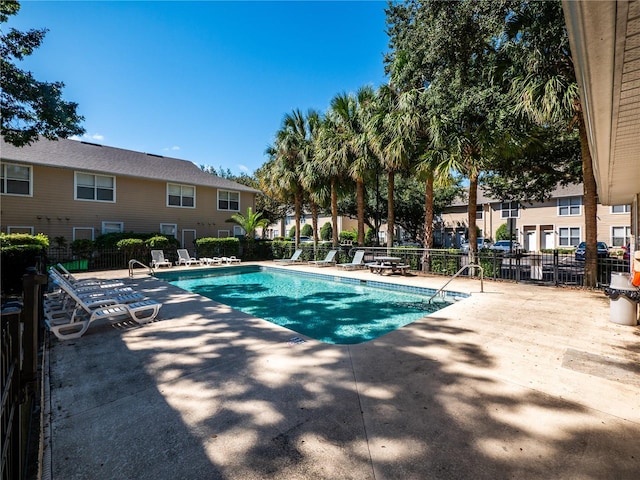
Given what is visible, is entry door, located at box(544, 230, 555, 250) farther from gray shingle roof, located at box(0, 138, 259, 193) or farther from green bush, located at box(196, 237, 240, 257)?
green bush, located at box(196, 237, 240, 257)

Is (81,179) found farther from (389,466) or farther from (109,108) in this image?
(389,466)

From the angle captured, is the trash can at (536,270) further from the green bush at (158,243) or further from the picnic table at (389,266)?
the green bush at (158,243)

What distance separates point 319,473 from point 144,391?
89.8 inches

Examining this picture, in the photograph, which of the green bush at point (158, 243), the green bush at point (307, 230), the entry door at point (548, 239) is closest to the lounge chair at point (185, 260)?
the green bush at point (158, 243)

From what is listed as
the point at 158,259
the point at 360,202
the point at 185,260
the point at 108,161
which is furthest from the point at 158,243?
the point at 360,202

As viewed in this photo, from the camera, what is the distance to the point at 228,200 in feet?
76.8

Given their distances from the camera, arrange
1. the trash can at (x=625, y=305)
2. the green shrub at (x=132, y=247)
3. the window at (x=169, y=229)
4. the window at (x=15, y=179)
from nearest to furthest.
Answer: the trash can at (x=625, y=305) < the window at (x=15, y=179) < the green shrub at (x=132, y=247) < the window at (x=169, y=229)

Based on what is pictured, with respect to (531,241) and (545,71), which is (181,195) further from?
(531,241)

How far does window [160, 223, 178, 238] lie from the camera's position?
792 inches

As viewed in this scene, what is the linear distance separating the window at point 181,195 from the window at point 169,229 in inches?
53.8

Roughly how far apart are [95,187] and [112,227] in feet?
8.09

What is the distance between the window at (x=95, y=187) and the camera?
17.2 m

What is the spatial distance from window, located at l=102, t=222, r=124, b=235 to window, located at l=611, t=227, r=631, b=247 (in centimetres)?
3620

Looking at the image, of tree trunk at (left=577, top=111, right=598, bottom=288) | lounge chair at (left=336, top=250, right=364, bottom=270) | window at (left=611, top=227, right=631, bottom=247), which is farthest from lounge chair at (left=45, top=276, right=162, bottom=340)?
window at (left=611, top=227, right=631, bottom=247)
